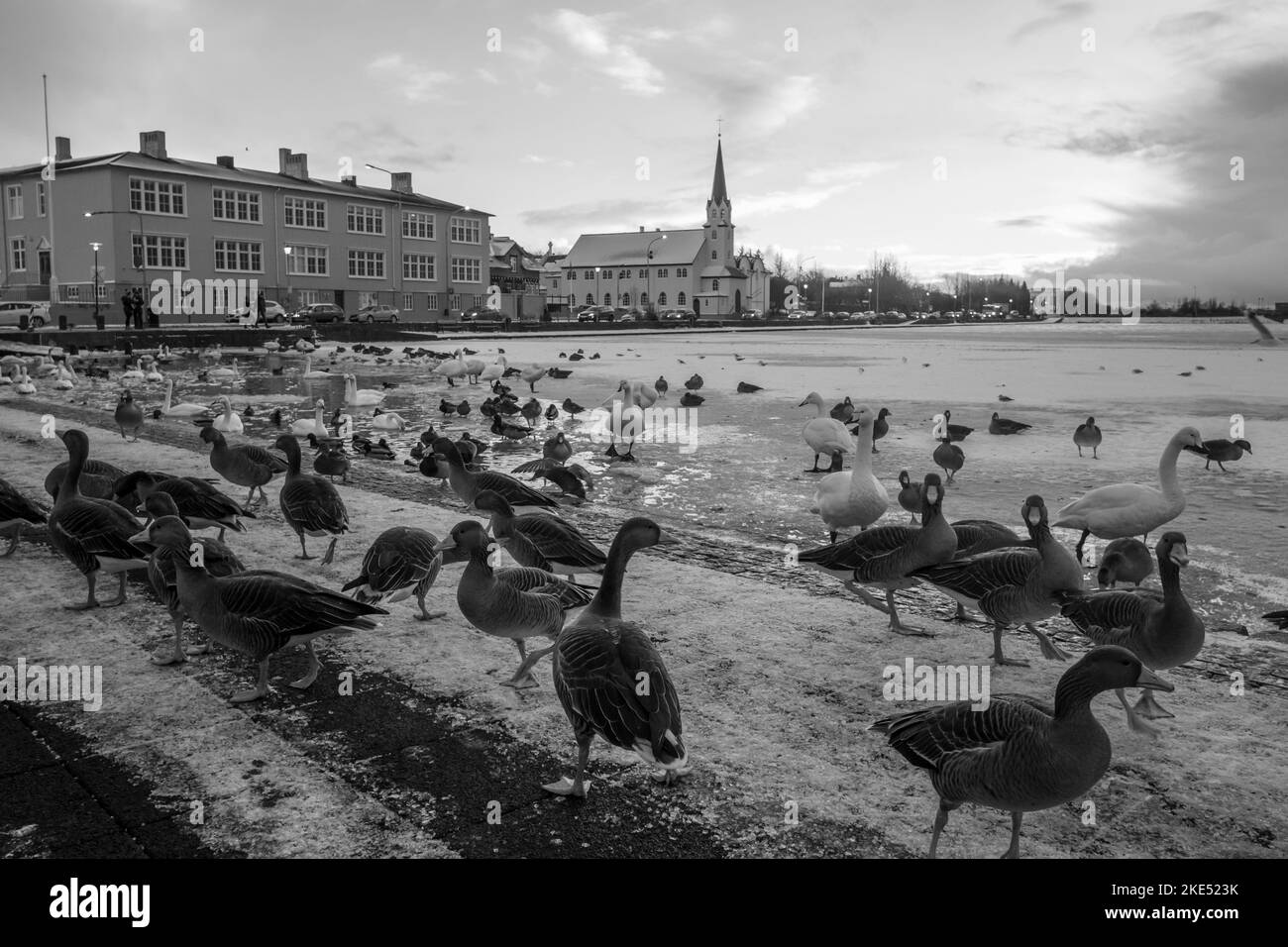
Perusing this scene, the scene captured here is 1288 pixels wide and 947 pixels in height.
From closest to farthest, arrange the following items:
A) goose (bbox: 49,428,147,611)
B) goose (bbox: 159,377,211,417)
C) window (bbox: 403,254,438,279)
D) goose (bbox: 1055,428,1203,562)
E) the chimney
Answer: goose (bbox: 49,428,147,611) → goose (bbox: 1055,428,1203,562) → goose (bbox: 159,377,211,417) → the chimney → window (bbox: 403,254,438,279)

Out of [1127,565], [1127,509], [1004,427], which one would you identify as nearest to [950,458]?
[1127,509]

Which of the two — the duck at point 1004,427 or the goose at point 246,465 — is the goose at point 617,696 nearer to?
the goose at point 246,465

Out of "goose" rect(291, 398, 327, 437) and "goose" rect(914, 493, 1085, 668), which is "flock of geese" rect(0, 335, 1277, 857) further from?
"goose" rect(291, 398, 327, 437)

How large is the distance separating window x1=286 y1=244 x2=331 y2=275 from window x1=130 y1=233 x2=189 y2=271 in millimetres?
8236

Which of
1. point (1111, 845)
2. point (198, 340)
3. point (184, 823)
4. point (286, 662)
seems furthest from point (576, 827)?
point (198, 340)

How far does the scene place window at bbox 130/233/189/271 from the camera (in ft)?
195

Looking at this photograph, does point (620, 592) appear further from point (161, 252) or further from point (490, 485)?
point (161, 252)

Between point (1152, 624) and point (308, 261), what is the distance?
74.3m

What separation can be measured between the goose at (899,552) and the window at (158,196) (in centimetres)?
6557

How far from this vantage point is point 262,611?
5.11 m

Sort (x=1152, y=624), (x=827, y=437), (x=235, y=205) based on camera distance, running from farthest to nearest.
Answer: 1. (x=235, y=205)
2. (x=827, y=437)
3. (x=1152, y=624)

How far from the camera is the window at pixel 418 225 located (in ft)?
258

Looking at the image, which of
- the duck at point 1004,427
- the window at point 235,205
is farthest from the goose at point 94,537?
the window at point 235,205

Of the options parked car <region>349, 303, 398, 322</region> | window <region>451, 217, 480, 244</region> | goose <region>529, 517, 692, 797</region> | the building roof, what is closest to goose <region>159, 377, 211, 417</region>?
goose <region>529, 517, 692, 797</region>
